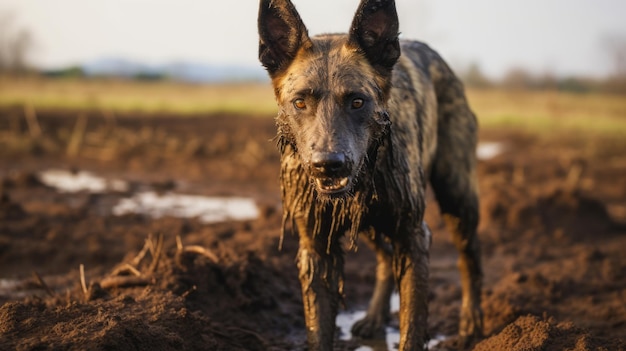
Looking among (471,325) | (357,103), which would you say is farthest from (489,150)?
(357,103)

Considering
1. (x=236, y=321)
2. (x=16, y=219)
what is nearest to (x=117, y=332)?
(x=236, y=321)

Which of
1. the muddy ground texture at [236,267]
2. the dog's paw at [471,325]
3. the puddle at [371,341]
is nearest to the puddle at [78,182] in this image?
the muddy ground texture at [236,267]

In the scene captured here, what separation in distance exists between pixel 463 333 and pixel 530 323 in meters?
1.15

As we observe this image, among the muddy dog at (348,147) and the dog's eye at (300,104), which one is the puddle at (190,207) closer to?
the muddy dog at (348,147)

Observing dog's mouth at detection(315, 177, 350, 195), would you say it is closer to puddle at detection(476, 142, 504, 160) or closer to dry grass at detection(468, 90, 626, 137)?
puddle at detection(476, 142, 504, 160)

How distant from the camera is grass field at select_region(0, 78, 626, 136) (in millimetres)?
27391

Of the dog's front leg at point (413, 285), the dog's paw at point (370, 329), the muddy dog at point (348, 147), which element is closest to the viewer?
the muddy dog at point (348, 147)

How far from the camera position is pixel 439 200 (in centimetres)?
617

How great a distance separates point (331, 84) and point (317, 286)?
4.62ft

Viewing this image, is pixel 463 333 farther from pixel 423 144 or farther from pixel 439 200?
pixel 423 144

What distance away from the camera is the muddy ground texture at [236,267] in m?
4.76

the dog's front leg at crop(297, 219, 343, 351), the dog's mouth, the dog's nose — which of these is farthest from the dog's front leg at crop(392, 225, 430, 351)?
the dog's nose

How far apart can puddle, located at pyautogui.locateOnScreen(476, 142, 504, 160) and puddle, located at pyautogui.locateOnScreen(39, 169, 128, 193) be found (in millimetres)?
9708

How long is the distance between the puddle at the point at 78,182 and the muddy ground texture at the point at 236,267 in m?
0.34
